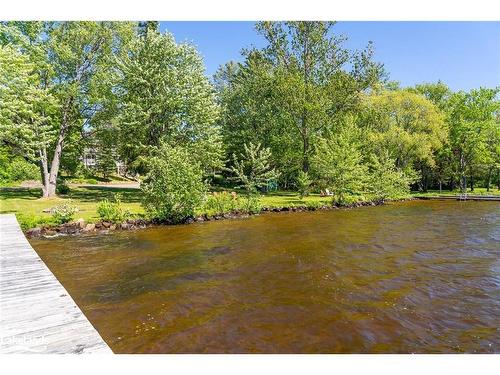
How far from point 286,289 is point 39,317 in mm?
5419

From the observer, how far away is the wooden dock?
459 cm

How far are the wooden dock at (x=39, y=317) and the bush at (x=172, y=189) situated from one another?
396 inches

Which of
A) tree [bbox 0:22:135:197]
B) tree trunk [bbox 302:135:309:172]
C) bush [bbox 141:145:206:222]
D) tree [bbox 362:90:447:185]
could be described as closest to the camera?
bush [bbox 141:145:206:222]

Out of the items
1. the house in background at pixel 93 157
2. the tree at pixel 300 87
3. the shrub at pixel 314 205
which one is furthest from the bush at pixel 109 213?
the tree at pixel 300 87

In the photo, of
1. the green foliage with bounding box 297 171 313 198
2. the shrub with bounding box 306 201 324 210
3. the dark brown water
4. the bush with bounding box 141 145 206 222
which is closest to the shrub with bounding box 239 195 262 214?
the bush with bounding box 141 145 206 222

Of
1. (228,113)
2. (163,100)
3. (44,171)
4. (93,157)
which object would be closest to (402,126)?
(228,113)

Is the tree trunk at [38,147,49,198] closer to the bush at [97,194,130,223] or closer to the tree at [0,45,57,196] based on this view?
the tree at [0,45,57,196]

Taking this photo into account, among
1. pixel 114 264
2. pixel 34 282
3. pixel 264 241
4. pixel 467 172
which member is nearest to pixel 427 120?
pixel 467 172

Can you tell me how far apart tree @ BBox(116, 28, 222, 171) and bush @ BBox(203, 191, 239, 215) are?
16.2 ft

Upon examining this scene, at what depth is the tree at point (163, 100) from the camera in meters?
25.4

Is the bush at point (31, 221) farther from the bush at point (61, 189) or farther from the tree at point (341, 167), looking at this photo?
the tree at point (341, 167)

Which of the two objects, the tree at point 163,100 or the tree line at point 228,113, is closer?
the tree line at point 228,113
